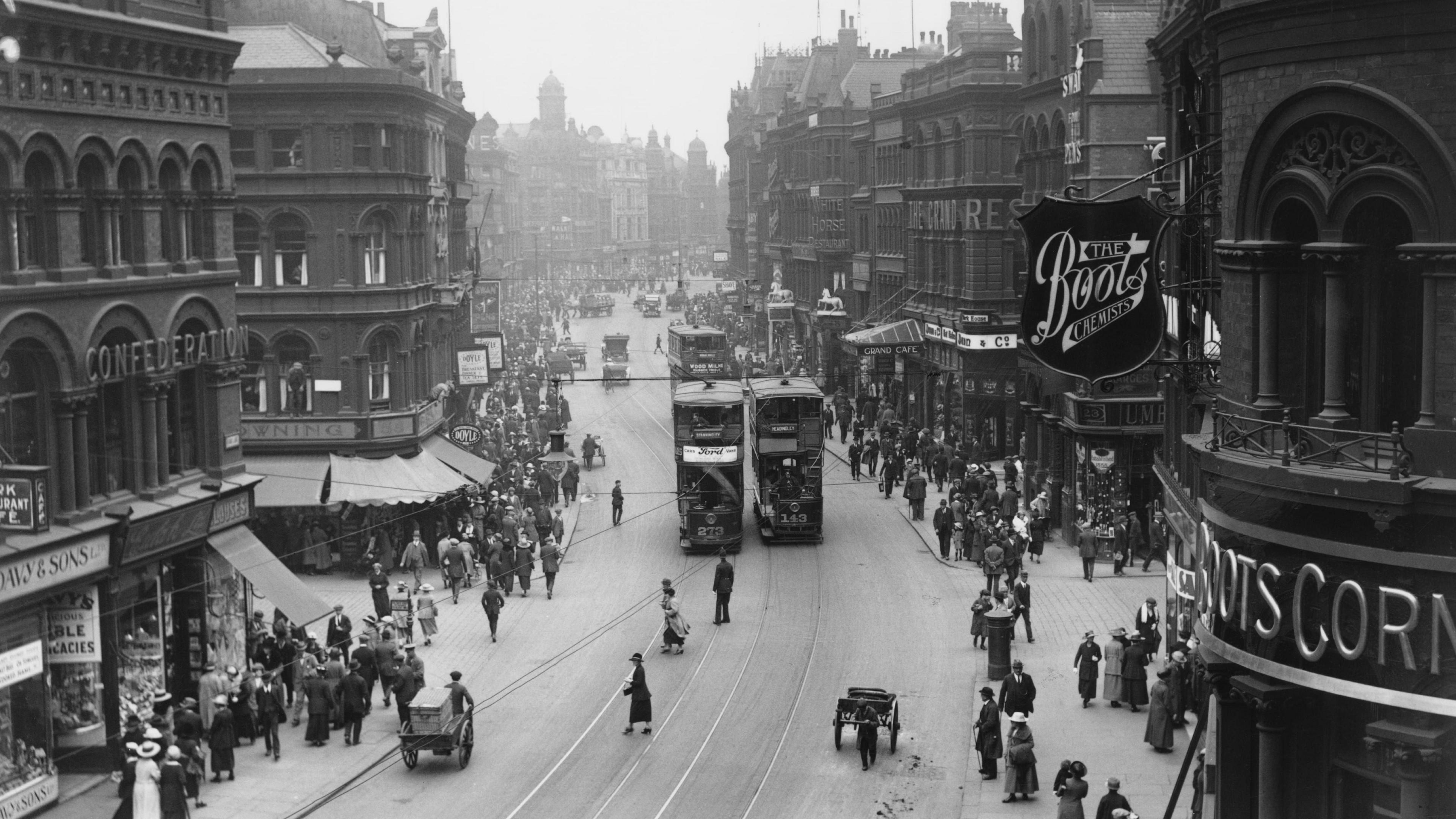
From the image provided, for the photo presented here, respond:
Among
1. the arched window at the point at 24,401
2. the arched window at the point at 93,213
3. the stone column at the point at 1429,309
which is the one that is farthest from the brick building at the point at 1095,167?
the stone column at the point at 1429,309

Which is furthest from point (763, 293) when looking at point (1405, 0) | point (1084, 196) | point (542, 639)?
point (1405, 0)

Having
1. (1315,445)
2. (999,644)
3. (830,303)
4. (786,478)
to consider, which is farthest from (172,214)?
(830,303)

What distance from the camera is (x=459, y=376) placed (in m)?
52.9

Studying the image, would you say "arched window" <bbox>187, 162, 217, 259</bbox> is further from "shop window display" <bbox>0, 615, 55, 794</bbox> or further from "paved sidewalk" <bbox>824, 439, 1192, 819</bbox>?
"paved sidewalk" <bbox>824, 439, 1192, 819</bbox>

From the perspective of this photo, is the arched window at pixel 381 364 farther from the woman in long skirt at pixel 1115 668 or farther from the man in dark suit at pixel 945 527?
the woman in long skirt at pixel 1115 668

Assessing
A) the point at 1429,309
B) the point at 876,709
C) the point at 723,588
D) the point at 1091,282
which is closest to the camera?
the point at 1429,309

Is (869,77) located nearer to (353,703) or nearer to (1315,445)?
(353,703)

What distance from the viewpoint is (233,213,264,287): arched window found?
1663 inches

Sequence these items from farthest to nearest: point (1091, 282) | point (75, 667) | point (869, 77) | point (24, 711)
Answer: point (869, 77) < point (75, 667) < point (24, 711) < point (1091, 282)

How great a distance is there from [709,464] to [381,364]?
9.16 meters

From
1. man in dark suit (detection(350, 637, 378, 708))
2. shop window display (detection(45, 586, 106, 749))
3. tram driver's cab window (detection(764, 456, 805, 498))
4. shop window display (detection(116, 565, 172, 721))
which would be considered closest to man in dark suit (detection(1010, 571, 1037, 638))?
tram driver's cab window (detection(764, 456, 805, 498))

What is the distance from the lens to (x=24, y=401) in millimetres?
24797

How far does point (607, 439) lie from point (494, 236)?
7075cm

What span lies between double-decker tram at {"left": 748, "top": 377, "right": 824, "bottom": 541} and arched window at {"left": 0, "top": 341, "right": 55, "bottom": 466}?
65.9ft
